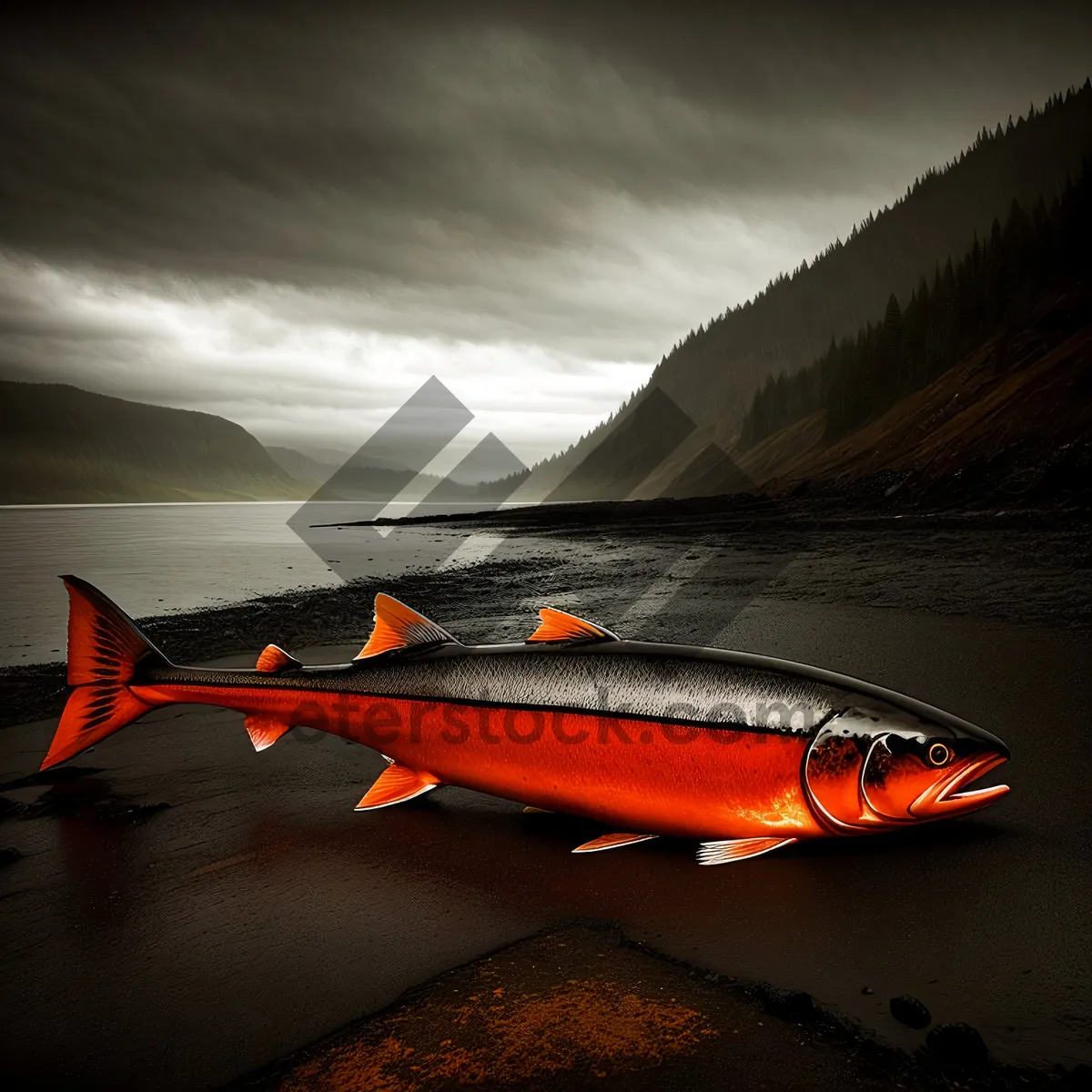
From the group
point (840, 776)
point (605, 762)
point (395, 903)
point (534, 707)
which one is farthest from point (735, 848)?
point (395, 903)

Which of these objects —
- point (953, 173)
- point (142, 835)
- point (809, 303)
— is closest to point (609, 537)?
point (142, 835)

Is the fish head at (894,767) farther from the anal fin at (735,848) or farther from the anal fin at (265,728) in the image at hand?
the anal fin at (265,728)

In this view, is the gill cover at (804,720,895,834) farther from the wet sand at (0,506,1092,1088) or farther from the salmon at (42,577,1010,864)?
the wet sand at (0,506,1092,1088)

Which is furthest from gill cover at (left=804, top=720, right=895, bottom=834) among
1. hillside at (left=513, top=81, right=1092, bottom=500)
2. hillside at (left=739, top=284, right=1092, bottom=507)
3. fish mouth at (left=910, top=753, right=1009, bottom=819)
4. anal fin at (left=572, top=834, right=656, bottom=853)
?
hillside at (left=513, top=81, right=1092, bottom=500)

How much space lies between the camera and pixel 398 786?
386cm

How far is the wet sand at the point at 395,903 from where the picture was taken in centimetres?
242

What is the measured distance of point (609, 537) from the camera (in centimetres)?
3603

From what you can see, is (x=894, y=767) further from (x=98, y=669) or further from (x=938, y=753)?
(x=98, y=669)

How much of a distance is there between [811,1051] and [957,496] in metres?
32.2

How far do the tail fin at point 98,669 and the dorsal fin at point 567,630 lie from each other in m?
2.28

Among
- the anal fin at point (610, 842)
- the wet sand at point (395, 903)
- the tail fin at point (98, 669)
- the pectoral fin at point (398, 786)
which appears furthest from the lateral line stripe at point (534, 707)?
the wet sand at point (395, 903)

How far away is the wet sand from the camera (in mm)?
2424

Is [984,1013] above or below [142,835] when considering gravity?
below

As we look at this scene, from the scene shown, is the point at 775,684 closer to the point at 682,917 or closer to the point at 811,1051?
the point at 682,917
